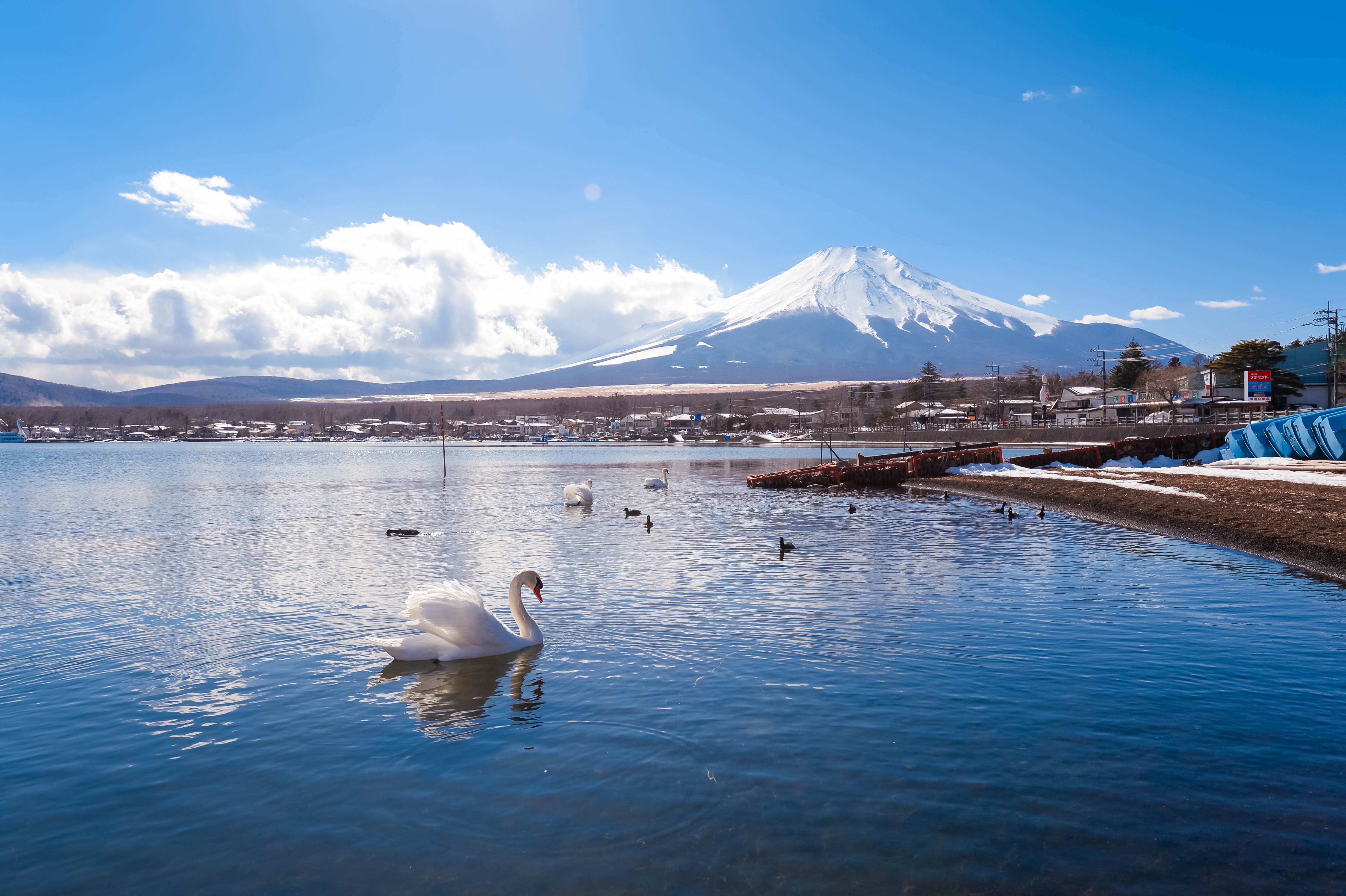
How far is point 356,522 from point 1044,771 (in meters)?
28.3

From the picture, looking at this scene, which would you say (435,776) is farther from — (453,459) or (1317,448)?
(453,459)

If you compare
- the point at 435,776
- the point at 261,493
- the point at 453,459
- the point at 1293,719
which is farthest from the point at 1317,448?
the point at 453,459

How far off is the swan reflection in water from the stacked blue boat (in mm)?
41562

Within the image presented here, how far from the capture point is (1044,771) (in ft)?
24.3

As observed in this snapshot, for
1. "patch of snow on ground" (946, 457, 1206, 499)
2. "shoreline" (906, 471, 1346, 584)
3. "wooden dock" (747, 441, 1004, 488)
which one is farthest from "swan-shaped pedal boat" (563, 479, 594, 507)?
"patch of snow on ground" (946, 457, 1206, 499)

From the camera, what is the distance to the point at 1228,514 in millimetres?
23672

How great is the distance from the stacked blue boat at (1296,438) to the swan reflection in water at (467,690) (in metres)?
41.6

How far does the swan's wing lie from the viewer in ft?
37.0

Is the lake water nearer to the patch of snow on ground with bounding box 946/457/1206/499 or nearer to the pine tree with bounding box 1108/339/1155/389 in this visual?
the patch of snow on ground with bounding box 946/457/1206/499

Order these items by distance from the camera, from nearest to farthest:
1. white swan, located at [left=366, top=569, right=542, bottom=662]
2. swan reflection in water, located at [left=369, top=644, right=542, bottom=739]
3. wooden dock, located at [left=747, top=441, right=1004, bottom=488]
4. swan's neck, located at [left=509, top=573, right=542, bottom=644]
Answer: swan reflection in water, located at [left=369, top=644, right=542, bottom=739], white swan, located at [left=366, top=569, right=542, bottom=662], swan's neck, located at [left=509, top=573, right=542, bottom=644], wooden dock, located at [left=747, top=441, right=1004, bottom=488]

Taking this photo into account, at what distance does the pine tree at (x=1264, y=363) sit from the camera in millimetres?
104000

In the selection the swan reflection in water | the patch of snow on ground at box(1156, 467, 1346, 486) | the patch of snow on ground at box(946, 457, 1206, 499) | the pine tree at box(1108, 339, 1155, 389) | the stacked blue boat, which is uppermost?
the pine tree at box(1108, 339, 1155, 389)

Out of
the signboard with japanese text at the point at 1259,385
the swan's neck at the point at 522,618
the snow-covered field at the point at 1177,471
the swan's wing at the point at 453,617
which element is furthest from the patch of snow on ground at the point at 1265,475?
Result: the signboard with japanese text at the point at 1259,385

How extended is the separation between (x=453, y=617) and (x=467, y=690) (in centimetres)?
125
